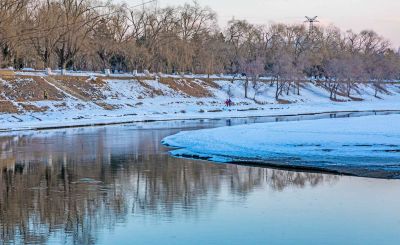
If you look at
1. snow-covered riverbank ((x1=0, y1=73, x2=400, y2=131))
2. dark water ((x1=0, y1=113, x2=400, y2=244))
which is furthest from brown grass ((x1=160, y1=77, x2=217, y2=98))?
dark water ((x1=0, y1=113, x2=400, y2=244))

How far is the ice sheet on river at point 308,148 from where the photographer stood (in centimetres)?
1986

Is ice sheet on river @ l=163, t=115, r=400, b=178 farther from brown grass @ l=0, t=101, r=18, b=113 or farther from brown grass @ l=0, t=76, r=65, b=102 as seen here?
brown grass @ l=0, t=76, r=65, b=102

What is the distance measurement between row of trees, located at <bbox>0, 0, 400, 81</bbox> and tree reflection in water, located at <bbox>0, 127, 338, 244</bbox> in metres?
38.8

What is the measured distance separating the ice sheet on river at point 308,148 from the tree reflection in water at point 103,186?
4.52 ft

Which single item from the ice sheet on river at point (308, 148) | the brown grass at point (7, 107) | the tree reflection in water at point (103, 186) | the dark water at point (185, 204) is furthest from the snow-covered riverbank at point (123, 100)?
the dark water at point (185, 204)

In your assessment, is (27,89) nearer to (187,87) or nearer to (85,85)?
(85,85)

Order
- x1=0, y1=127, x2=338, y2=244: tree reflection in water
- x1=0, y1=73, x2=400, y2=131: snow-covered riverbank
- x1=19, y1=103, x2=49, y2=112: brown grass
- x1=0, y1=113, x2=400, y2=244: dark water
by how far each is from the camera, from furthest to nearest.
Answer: x1=19, y1=103, x2=49, y2=112: brown grass
x1=0, y1=73, x2=400, y2=131: snow-covered riverbank
x1=0, y1=127, x2=338, y2=244: tree reflection in water
x1=0, y1=113, x2=400, y2=244: dark water

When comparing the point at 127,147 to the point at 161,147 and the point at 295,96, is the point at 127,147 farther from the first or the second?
the point at 295,96

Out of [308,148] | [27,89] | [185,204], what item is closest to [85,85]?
[27,89]

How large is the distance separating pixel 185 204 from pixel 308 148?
11.0 m

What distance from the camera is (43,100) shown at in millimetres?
55188

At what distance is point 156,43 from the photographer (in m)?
86.4

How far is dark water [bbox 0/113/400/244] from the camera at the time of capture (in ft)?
36.3

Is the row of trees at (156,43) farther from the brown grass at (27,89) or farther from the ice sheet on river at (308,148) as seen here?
the ice sheet on river at (308,148)
